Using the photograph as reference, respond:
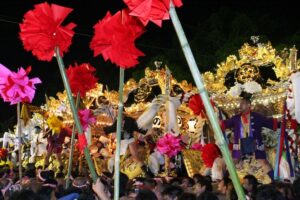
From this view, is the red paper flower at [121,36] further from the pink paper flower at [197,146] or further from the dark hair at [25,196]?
the pink paper flower at [197,146]

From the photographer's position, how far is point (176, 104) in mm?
10836

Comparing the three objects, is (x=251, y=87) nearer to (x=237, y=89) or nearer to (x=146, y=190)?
(x=237, y=89)

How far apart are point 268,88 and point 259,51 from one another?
843 mm

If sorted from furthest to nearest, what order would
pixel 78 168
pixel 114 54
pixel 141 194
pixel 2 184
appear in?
pixel 78 168 → pixel 2 184 → pixel 141 194 → pixel 114 54

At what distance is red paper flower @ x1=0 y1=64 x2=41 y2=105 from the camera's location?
598cm

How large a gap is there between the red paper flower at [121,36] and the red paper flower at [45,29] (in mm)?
366

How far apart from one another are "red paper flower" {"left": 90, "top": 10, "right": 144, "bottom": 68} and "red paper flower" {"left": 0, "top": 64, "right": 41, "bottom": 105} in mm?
2695

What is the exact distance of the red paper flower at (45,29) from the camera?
360cm

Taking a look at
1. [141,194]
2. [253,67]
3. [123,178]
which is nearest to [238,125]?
[253,67]

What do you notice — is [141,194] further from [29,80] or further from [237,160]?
[237,160]

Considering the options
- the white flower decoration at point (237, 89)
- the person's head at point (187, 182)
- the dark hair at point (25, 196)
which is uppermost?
the white flower decoration at point (237, 89)

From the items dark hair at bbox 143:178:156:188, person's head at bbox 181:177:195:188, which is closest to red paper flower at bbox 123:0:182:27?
dark hair at bbox 143:178:156:188

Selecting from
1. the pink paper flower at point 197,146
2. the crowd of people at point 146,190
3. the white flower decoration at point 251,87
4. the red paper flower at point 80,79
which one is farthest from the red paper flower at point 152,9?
the pink paper flower at point 197,146

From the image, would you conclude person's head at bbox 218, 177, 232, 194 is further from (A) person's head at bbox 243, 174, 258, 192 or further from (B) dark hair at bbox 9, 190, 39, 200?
(B) dark hair at bbox 9, 190, 39, 200
